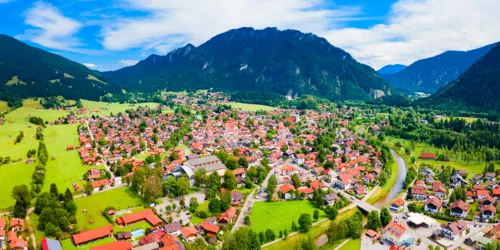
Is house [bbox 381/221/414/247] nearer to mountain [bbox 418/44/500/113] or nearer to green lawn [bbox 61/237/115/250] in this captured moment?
Result: green lawn [bbox 61/237/115/250]

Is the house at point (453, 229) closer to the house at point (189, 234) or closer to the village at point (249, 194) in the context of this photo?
the village at point (249, 194)

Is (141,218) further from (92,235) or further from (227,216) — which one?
(227,216)

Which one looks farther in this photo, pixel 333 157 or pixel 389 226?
pixel 333 157

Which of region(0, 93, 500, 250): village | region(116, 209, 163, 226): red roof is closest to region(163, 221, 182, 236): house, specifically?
region(0, 93, 500, 250): village

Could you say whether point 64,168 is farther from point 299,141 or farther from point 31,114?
point 31,114

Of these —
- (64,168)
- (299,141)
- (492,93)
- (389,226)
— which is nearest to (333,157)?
(299,141)

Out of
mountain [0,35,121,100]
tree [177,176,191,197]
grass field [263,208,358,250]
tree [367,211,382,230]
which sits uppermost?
mountain [0,35,121,100]
